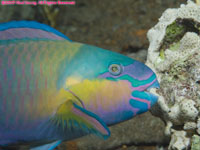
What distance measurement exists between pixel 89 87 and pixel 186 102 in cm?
79

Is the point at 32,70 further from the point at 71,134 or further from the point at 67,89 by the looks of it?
the point at 71,134

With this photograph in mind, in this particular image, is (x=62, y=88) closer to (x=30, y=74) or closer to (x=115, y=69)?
(x=30, y=74)

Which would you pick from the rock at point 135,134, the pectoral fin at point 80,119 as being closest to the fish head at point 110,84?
the pectoral fin at point 80,119

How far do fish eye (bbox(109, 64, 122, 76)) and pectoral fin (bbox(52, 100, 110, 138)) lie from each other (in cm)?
32

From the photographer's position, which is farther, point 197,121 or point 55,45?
point 197,121

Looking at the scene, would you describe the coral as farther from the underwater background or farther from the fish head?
the underwater background

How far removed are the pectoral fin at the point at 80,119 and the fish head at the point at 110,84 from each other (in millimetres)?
110

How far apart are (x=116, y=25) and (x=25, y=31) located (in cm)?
389

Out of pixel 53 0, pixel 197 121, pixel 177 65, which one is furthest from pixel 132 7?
pixel 197 121

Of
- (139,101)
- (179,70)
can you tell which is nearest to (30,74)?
(139,101)

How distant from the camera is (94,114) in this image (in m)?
1.51

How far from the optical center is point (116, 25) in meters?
5.49

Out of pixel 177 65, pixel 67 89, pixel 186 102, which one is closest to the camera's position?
pixel 67 89

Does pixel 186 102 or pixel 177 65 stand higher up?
pixel 177 65
